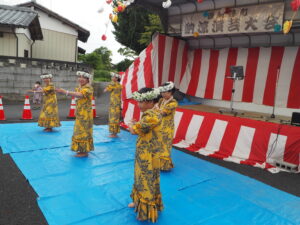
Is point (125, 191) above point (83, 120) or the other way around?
the other way around

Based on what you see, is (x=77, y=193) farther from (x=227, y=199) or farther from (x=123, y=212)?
(x=227, y=199)

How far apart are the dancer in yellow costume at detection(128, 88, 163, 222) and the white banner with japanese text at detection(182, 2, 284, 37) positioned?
4.71 m

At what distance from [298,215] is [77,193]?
2.81 m

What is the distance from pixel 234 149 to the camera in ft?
17.9

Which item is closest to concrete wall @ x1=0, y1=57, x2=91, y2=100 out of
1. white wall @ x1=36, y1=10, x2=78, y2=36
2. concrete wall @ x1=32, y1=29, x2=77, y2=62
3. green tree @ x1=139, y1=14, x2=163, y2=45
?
concrete wall @ x1=32, y1=29, x2=77, y2=62

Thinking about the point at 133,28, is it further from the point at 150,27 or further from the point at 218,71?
the point at 218,71

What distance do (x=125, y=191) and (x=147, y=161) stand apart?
99cm

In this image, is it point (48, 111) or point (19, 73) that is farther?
point (19, 73)

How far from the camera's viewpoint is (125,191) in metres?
3.40

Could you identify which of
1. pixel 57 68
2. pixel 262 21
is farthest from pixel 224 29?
pixel 57 68

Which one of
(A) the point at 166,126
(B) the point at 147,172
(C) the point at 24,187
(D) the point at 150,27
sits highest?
(D) the point at 150,27

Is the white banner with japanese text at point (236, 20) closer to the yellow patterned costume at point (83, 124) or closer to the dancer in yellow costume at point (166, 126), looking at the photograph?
the dancer in yellow costume at point (166, 126)

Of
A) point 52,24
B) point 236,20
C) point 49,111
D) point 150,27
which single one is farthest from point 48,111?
point 52,24

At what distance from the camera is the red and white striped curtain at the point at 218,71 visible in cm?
718
